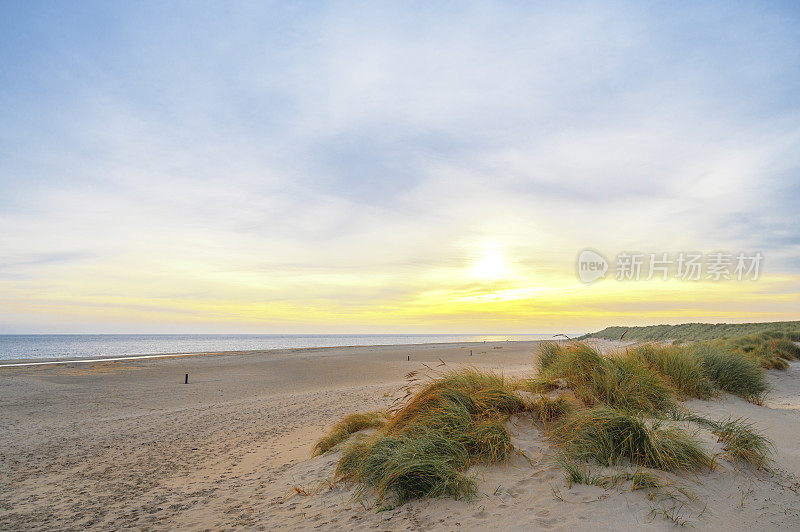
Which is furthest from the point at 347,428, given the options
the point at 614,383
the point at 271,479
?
the point at 614,383

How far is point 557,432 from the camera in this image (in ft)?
17.1

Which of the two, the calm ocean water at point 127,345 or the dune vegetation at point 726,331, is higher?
the dune vegetation at point 726,331

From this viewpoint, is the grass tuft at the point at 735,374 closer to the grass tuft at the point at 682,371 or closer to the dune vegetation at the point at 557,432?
the grass tuft at the point at 682,371

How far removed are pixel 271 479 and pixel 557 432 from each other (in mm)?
4488

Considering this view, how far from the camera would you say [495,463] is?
15.7 ft

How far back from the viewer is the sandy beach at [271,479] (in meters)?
3.81

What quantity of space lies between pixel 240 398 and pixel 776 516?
17.4 m

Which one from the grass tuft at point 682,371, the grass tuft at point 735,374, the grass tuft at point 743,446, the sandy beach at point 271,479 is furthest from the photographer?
the grass tuft at point 735,374

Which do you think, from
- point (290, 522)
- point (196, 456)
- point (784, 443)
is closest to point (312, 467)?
point (290, 522)

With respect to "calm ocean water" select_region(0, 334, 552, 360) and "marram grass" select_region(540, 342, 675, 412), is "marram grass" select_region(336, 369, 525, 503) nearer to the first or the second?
"marram grass" select_region(540, 342, 675, 412)

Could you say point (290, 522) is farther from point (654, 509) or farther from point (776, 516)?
point (776, 516)

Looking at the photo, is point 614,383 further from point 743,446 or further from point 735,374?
point 735,374

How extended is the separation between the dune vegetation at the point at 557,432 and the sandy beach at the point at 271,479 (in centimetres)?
18

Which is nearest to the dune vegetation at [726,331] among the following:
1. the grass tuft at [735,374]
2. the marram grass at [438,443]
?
the grass tuft at [735,374]
